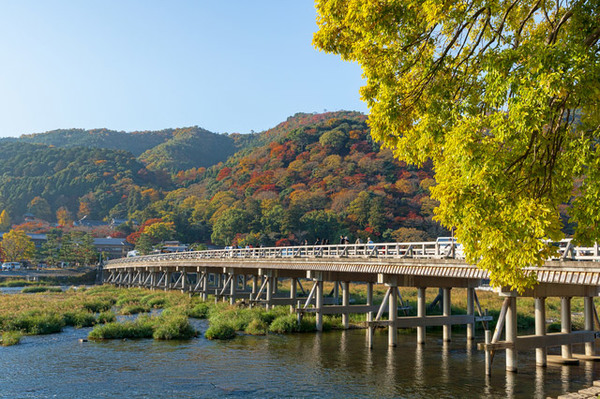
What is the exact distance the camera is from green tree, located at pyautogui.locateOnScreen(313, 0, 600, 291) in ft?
25.0

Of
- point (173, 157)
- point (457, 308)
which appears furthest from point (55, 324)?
point (173, 157)

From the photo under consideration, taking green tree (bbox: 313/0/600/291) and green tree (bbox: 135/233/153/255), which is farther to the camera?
green tree (bbox: 135/233/153/255)

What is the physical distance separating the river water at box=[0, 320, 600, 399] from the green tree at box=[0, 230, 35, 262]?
8576 cm

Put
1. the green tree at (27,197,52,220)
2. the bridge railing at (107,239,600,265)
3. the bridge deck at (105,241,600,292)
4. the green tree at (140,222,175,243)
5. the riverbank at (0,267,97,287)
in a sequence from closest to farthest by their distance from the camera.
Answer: the bridge deck at (105,241,600,292), the bridge railing at (107,239,600,265), the riverbank at (0,267,97,287), the green tree at (140,222,175,243), the green tree at (27,197,52,220)

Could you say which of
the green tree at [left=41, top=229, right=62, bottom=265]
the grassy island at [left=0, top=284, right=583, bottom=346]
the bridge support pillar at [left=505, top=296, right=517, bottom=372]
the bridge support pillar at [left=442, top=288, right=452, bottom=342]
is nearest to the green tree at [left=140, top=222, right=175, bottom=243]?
the green tree at [left=41, top=229, right=62, bottom=265]

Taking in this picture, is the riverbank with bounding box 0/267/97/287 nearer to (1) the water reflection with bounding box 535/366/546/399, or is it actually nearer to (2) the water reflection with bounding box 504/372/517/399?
(2) the water reflection with bounding box 504/372/517/399

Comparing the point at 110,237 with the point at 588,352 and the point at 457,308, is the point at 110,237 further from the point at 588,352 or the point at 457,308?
the point at 588,352

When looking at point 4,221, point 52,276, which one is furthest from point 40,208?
point 52,276

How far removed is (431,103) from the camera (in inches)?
373

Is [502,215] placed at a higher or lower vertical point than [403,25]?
lower

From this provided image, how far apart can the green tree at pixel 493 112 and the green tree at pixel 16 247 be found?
105999mm

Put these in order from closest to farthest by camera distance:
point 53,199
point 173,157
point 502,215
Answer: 1. point 502,215
2. point 53,199
3. point 173,157

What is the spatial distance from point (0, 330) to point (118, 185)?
12774 centimetres

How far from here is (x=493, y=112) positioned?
8.44 meters
